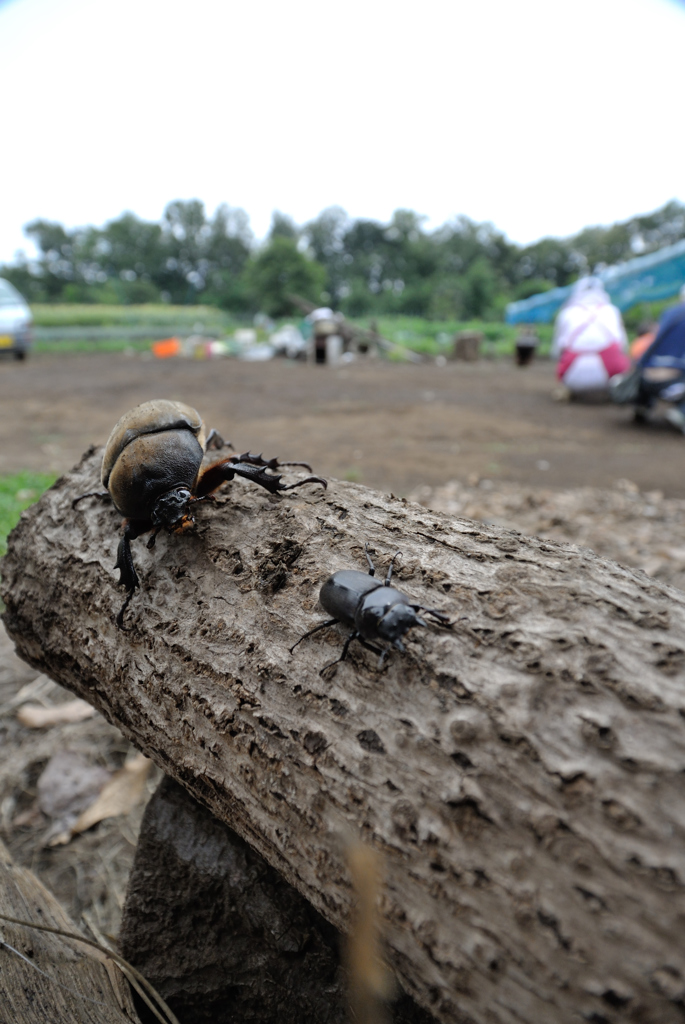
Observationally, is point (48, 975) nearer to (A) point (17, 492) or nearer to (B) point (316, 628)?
(B) point (316, 628)

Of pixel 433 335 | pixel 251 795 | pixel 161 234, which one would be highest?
pixel 161 234

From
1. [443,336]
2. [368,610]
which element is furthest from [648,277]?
[368,610]

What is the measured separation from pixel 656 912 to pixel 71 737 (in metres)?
2.69

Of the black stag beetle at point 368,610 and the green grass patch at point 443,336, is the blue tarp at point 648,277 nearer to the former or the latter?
the green grass patch at point 443,336

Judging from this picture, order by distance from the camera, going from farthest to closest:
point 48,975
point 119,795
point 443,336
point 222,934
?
point 443,336 → point 119,795 → point 222,934 → point 48,975

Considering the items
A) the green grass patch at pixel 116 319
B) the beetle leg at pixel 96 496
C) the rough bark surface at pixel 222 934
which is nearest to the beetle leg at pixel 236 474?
the beetle leg at pixel 96 496

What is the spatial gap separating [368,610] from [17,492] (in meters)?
4.98

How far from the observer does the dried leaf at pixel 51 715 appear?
2.90 m

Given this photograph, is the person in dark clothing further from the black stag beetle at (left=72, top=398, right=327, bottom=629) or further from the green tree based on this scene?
the green tree

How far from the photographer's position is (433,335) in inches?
1353

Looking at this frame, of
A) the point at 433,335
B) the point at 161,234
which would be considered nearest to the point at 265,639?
the point at 433,335

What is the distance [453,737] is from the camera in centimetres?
109

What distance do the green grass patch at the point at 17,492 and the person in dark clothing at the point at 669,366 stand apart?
857 cm

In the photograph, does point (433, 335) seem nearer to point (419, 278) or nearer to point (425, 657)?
point (419, 278)
